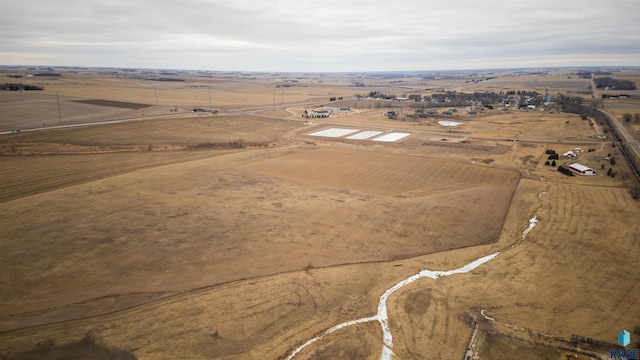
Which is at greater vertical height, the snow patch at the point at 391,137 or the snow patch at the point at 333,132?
the snow patch at the point at 333,132

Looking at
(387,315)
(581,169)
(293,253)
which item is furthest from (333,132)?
(387,315)

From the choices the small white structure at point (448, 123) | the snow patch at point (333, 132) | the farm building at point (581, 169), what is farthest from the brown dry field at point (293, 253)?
the small white structure at point (448, 123)

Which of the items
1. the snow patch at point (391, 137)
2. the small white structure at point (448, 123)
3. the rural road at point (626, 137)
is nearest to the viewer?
the rural road at point (626, 137)

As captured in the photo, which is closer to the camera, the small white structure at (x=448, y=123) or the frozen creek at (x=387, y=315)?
the frozen creek at (x=387, y=315)

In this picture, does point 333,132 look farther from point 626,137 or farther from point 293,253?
point 626,137

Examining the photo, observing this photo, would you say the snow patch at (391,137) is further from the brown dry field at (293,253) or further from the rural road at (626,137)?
the rural road at (626,137)

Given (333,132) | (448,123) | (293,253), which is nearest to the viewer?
(293,253)

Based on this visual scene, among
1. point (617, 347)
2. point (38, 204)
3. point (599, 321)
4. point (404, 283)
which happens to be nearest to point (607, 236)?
point (599, 321)
